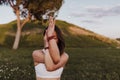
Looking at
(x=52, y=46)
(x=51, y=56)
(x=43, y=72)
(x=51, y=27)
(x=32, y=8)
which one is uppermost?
(x=51, y=27)

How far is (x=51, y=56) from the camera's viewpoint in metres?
6.17

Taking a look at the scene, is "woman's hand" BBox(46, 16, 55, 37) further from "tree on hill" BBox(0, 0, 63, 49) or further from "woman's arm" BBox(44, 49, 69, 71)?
"tree on hill" BBox(0, 0, 63, 49)

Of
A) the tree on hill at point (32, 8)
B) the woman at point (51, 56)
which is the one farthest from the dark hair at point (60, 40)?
the tree on hill at point (32, 8)

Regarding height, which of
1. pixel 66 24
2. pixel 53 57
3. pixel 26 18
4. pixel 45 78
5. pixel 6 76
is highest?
pixel 53 57

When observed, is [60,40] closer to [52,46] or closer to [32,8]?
[52,46]

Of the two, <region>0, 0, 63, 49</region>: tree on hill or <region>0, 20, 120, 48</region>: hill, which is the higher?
<region>0, 0, 63, 49</region>: tree on hill

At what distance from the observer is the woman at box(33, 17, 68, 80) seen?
20.1ft

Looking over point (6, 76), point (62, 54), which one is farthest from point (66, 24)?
point (62, 54)

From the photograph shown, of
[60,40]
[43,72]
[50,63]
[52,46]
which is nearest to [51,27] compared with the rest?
[52,46]

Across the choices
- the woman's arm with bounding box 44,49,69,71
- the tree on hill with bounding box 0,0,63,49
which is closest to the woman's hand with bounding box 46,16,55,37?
the woman's arm with bounding box 44,49,69,71

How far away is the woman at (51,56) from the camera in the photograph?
6.13 m

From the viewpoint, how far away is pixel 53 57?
243 inches

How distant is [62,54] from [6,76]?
38.7ft

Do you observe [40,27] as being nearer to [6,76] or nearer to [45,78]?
[6,76]
